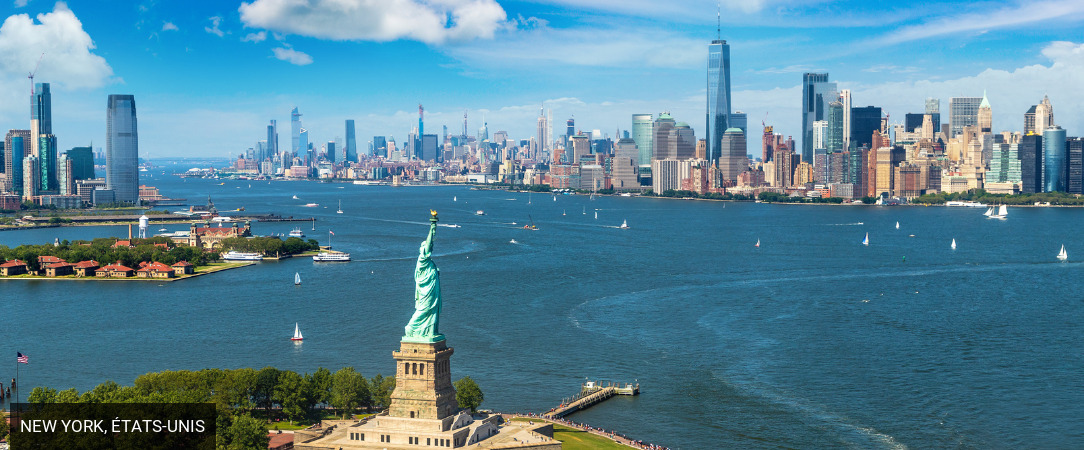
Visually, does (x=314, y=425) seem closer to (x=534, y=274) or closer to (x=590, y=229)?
(x=534, y=274)

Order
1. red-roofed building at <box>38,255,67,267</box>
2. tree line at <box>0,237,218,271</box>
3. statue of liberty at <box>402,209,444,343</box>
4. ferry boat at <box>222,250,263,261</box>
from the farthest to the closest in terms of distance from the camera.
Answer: ferry boat at <box>222,250,263,261</box> < tree line at <box>0,237,218,271</box> < red-roofed building at <box>38,255,67,267</box> < statue of liberty at <box>402,209,444,343</box>

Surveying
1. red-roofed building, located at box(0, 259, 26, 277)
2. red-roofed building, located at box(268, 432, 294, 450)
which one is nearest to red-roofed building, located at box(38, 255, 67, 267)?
red-roofed building, located at box(0, 259, 26, 277)

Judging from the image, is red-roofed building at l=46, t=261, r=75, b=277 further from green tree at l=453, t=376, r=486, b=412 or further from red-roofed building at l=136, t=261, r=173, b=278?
green tree at l=453, t=376, r=486, b=412

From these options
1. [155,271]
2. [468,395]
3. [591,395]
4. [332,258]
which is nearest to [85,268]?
[155,271]

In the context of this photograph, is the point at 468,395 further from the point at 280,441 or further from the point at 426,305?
the point at 426,305

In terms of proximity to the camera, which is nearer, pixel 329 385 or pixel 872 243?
pixel 329 385

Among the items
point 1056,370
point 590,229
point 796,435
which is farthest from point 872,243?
point 796,435

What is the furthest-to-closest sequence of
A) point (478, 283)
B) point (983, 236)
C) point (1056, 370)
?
point (983, 236)
point (478, 283)
point (1056, 370)
